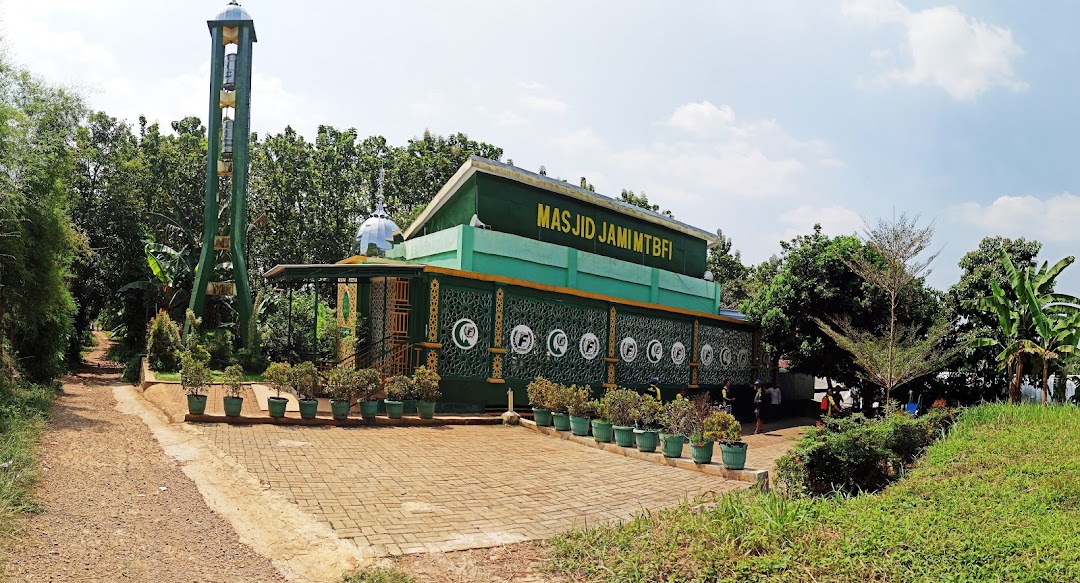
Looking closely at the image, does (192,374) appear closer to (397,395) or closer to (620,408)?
(397,395)

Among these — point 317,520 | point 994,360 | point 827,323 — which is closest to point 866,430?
point 317,520

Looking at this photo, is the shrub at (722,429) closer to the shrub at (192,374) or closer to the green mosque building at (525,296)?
the green mosque building at (525,296)

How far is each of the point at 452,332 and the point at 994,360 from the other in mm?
15283

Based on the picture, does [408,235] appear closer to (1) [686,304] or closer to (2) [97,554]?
(1) [686,304]

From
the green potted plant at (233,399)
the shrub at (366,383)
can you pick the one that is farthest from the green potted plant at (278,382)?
the shrub at (366,383)

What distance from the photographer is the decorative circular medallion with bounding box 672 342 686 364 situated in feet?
61.8

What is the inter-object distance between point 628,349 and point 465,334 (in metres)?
5.34

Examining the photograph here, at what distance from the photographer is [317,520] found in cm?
578

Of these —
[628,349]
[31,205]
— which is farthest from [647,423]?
[31,205]

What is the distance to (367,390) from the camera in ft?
39.7

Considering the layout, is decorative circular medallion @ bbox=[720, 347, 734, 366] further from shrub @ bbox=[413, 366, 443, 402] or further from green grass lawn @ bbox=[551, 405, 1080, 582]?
green grass lawn @ bbox=[551, 405, 1080, 582]

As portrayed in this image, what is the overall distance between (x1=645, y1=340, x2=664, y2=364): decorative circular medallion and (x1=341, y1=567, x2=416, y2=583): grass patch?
14077mm

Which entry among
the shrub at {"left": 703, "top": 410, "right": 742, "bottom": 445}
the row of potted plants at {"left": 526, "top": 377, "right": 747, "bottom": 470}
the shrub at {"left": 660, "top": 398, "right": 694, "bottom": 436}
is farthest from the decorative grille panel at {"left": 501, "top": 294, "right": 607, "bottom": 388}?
the shrub at {"left": 703, "top": 410, "right": 742, "bottom": 445}

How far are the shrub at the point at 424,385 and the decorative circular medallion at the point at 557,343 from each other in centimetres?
376
